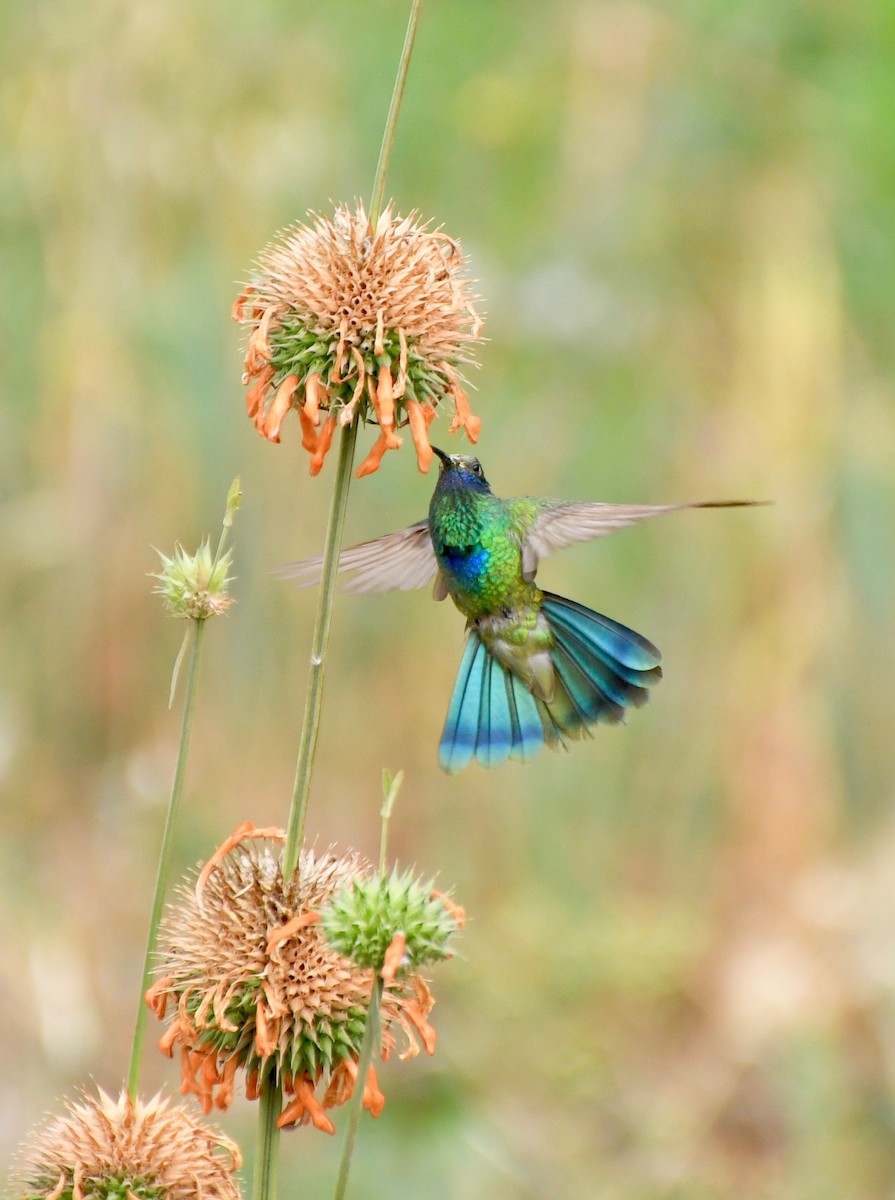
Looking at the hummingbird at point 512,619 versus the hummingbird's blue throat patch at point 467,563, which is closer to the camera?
the hummingbird at point 512,619

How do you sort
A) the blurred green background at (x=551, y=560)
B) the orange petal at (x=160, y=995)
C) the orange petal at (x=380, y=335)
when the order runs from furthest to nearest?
the blurred green background at (x=551, y=560) < the orange petal at (x=380, y=335) < the orange petal at (x=160, y=995)

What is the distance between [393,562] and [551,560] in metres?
2.49

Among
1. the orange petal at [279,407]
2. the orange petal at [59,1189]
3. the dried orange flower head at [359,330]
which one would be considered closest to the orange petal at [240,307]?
Result: the dried orange flower head at [359,330]

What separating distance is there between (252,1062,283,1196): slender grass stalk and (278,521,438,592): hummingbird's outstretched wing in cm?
99

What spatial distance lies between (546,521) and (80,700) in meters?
A: 2.89

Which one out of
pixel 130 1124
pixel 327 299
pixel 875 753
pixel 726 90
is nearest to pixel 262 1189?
pixel 130 1124

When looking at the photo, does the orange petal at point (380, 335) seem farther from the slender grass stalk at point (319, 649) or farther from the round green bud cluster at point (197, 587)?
the round green bud cluster at point (197, 587)

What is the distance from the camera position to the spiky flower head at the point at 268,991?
1.50m

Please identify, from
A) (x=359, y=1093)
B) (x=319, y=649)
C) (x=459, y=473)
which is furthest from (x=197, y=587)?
(x=459, y=473)

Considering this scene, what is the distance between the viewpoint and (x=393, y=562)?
255 centimetres

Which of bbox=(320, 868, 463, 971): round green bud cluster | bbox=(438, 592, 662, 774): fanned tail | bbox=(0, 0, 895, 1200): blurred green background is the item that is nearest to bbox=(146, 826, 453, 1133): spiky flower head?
bbox=(320, 868, 463, 971): round green bud cluster

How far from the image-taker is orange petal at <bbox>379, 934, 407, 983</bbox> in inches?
50.2

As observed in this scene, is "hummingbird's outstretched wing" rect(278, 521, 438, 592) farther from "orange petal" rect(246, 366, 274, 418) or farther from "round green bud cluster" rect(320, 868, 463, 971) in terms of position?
"round green bud cluster" rect(320, 868, 463, 971)

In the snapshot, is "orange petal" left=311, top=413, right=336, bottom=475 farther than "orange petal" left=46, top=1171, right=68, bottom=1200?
Yes
